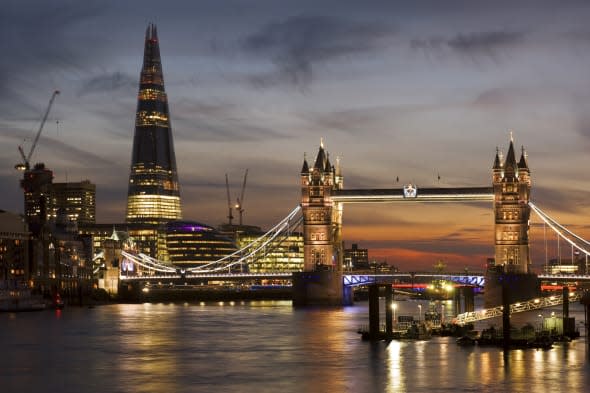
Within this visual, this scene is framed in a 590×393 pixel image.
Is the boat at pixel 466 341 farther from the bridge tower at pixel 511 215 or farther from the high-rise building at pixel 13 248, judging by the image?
the high-rise building at pixel 13 248

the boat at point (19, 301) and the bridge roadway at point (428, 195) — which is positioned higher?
the bridge roadway at point (428, 195)

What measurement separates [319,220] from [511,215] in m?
25.9

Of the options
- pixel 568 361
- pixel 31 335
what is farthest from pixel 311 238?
pixel 568 361

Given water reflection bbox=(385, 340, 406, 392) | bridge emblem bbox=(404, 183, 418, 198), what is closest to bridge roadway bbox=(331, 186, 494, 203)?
bridge emblem bbox=(404, 183, 418, 198)

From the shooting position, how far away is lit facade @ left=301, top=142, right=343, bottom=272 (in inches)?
6683

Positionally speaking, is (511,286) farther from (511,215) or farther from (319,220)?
(319,220)

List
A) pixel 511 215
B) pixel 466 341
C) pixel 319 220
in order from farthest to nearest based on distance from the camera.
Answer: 1. pixel 319 220
2. pixel 511 215
3. pixel 466 341

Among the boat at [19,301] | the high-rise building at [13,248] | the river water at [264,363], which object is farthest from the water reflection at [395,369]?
the high-rise building at [13,248]

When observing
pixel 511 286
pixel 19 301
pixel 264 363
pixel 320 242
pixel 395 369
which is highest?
pixel 320 242

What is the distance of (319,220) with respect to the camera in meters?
170

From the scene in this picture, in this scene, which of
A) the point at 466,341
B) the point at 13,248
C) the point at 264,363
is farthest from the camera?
the point at 13,248

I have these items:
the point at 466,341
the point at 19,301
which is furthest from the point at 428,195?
the point at 466,341

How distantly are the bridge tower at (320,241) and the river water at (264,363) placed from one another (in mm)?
49776

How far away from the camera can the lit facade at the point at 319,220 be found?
170 meters
